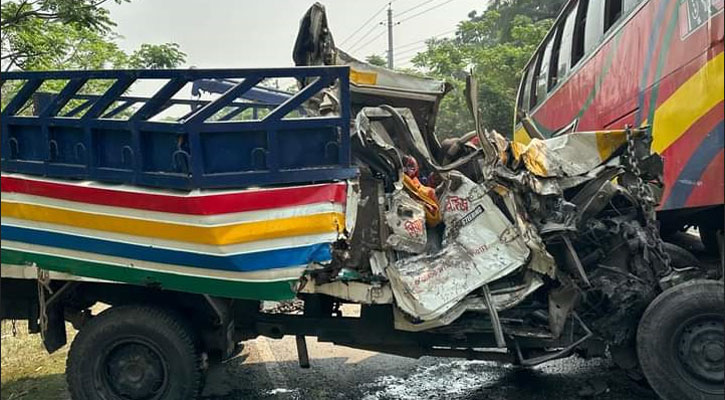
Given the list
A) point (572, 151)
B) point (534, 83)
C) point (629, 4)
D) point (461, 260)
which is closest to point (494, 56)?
point (534, 83)

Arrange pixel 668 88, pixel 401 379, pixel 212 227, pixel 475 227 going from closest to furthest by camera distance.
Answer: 1. pixel 212 227
2. pixel 475 227
3. pixel 668 88
4. pixel 401 379

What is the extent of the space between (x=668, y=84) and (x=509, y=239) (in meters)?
1.68

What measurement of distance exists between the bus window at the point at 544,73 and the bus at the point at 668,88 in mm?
1489

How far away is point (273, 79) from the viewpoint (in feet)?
12.1

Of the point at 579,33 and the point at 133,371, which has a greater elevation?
the point at 579,33

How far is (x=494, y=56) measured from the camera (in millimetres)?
19984

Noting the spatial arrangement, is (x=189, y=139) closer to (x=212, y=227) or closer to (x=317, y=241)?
(x=212, y=227)

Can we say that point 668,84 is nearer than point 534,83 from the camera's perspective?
Yes

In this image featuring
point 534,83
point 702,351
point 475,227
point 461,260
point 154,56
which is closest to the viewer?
point 702,351

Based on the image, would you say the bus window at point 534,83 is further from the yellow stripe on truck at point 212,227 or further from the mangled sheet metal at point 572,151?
the yellow stripe on truck at point 212,227

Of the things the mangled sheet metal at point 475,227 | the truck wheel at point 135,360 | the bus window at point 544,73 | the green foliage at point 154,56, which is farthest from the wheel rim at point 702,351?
the green foliage at point 154,56

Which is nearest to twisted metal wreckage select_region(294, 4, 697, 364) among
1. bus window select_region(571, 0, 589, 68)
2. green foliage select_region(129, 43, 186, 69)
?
bus window select_region(571, 0, 589, 68)

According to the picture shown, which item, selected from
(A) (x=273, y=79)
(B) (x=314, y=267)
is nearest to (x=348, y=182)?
(B) (x=314, y=267)

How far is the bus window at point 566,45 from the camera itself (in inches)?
282
